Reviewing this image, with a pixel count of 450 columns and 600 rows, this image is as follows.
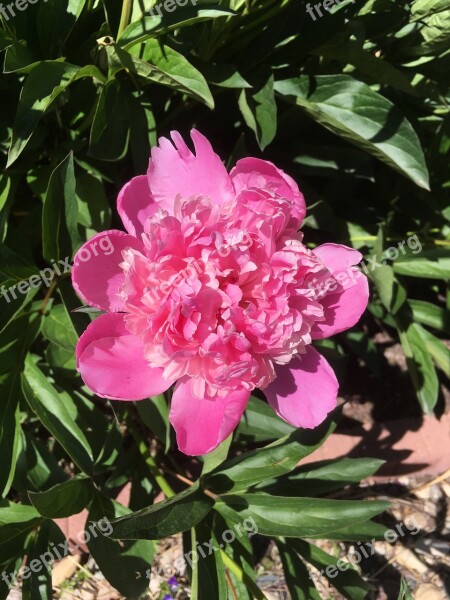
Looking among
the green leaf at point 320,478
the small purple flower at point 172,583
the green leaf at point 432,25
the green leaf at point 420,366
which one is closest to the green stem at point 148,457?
the green leaf at point 320,478

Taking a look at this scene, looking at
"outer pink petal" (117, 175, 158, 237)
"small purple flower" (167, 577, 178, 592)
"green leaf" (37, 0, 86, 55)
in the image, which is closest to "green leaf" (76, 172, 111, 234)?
"green leaf" (37, 0, 86, 55)

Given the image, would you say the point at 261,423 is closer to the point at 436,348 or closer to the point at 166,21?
the point at 436,348

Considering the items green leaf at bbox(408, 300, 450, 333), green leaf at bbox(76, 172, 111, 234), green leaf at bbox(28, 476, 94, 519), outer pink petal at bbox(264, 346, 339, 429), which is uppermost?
green leaf at bbox(76, 172, 111, 234)

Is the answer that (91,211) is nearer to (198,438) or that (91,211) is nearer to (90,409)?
(90,409)

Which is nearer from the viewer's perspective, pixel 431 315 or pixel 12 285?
pixel 12 285

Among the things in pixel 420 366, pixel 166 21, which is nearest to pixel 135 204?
pixel 166 21

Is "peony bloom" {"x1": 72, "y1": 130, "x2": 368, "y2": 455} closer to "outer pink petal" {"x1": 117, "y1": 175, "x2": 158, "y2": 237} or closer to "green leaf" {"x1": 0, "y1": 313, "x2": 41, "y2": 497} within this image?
"outer pink petal" {"x1": 117, "y1": 175, "x2": 158, "y2": 237}
